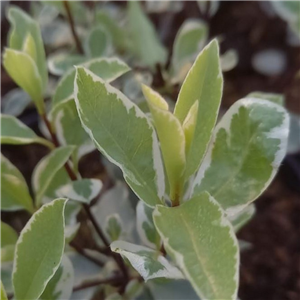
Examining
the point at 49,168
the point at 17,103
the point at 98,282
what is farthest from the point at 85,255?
the point at 17,103

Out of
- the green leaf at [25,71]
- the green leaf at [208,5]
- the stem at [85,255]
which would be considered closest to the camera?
the green leaf at [25,71]

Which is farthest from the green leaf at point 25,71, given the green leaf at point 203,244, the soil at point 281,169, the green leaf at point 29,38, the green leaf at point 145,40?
the soil at point 281,169

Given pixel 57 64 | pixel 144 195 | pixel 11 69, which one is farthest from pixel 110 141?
pixel 57 64

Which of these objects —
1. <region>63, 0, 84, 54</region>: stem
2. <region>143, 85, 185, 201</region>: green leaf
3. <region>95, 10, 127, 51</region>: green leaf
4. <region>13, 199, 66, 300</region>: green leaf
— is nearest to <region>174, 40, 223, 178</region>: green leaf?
<region>143, 85, 185, 201</region>: green leaf

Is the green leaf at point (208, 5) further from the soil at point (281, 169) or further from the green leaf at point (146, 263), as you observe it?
the green leaf at point (146, 263)

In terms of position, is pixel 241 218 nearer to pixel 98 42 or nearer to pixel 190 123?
pixel 190 123

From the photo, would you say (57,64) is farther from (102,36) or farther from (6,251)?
(6,251)

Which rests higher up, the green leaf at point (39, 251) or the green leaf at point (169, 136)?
the green leaf at point (169, 136)
